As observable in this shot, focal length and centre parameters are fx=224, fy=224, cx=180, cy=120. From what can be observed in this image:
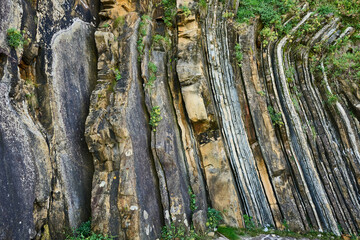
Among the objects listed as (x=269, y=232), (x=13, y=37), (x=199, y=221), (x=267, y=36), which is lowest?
(x=269, y=232)

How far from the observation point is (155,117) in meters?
6.03

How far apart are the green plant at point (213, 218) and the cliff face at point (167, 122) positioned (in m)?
0.20

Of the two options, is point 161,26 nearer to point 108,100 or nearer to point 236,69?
point 236,69

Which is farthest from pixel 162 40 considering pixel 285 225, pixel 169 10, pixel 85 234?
pixel 285 225

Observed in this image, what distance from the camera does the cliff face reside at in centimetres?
479

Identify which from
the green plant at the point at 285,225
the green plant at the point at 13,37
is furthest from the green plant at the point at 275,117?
the green plant at the point at 13,37

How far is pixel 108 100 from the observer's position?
5.86m

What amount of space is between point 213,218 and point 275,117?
3620 millimetres

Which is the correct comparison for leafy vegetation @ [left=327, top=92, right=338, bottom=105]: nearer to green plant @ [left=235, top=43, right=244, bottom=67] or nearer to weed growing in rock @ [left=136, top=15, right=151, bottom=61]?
green plant @ [left=235, top=43, right=244, bottom=67]

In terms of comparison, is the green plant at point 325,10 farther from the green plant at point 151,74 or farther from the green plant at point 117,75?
the green plant at point 117,75

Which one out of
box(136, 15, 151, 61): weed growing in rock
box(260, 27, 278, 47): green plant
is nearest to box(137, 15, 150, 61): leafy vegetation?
box(136, 15, 151, 61): weed growing in rock

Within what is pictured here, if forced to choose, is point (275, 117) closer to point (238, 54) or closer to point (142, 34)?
point (238, 54)

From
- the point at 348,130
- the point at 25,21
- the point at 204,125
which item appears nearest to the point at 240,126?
the point at 204,125

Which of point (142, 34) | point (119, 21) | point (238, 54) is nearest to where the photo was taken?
point (142, 34)
